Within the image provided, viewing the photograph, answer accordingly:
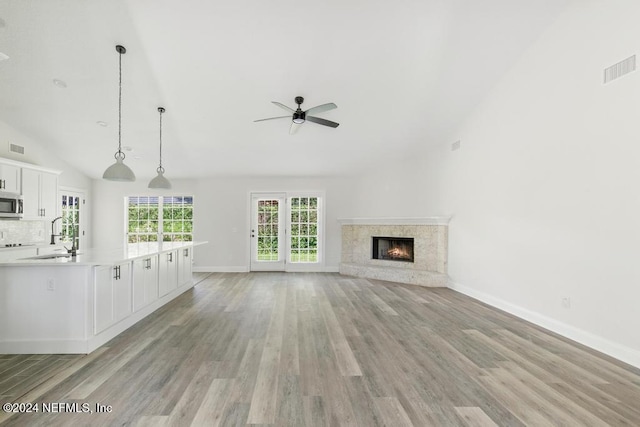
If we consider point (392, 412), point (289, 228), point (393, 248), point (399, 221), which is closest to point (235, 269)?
point (289, 228)

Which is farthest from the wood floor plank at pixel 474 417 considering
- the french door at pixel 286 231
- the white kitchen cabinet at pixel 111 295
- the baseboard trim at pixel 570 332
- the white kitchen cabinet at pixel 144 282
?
the french door at pixel 286 231

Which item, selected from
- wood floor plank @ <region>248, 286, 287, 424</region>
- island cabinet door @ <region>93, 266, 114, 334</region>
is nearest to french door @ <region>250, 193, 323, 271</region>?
wood floor plank @ <region>248, 286, 287, 424</region>

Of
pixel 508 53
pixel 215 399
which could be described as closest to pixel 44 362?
pixel 215 399

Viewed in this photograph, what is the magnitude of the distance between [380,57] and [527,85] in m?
2.00

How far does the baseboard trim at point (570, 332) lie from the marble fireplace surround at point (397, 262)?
3.90ft

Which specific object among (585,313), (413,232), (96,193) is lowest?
(585,313)

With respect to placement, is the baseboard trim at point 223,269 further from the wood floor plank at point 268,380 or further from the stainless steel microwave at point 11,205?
the wood floor plank at point 268,380

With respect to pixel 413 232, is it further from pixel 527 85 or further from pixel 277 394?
pixel 277 394

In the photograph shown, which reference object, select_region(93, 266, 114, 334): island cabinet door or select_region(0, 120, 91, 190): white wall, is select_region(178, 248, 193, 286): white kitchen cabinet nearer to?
select_region(93, 266, 114, 334): island cabinet door

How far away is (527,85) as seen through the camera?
393 centimetres

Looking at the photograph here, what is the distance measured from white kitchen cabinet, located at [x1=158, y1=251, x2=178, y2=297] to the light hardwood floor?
0.64m

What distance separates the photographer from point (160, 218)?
747 centimetres

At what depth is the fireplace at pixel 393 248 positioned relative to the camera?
6.52 m

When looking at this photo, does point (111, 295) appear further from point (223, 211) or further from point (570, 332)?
point (570, 332)
